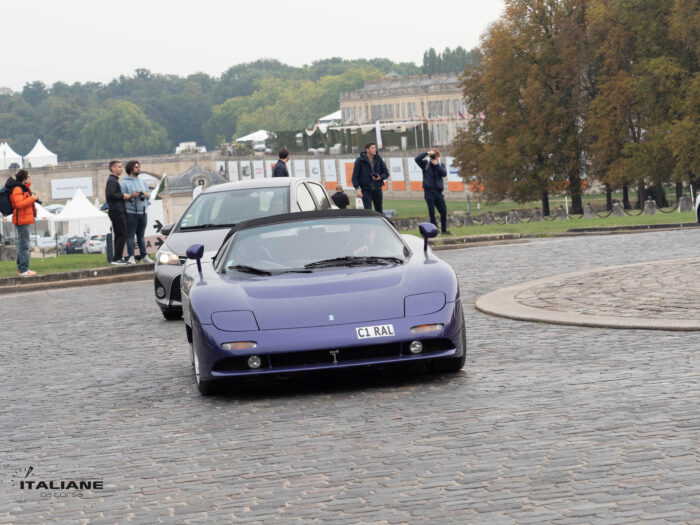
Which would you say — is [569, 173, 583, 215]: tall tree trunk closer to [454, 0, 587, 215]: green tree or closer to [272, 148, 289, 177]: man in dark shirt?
[454, 0, 587, 215]: green tree

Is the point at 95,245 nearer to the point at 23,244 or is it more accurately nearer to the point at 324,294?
the point at 23,244

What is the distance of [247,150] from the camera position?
510 ft

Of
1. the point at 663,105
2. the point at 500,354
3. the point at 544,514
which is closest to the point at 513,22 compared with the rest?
the point at 663,105

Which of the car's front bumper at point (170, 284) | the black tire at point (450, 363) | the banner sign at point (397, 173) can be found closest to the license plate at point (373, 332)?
A: the black tire at point (450, 363)

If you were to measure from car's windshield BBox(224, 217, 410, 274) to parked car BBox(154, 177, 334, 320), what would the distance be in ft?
15.4

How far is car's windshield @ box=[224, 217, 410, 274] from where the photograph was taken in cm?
970

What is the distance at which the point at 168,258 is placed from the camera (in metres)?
15.0

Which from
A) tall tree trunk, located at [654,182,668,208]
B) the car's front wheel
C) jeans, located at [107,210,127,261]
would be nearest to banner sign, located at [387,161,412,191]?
tall tree trunk, located at [654,182,668,208]

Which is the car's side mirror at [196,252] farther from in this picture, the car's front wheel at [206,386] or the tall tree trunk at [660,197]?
the tall tree trunk at [660,197]

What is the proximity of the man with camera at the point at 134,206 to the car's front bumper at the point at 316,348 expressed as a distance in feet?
45.8

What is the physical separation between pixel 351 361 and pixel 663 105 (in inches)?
1970

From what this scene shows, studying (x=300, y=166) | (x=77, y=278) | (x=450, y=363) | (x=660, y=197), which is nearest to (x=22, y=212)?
(x=77, y=278)

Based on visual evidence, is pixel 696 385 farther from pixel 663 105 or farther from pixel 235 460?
pixel 663 105

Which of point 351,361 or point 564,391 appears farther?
point 351,361
